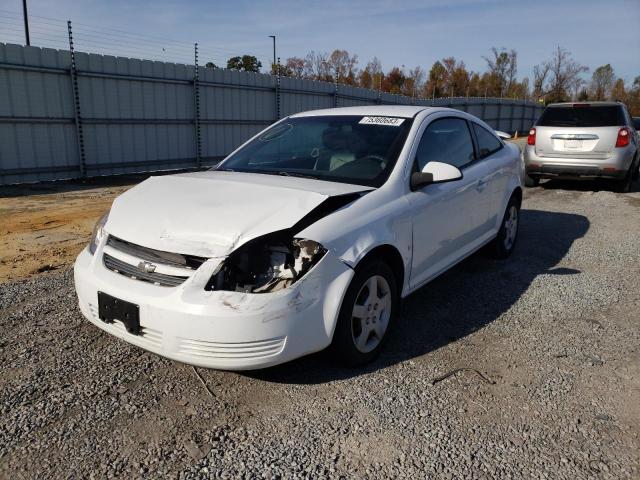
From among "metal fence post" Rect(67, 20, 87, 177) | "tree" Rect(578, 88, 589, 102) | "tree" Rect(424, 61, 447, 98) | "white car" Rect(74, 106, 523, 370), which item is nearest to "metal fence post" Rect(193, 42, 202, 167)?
"metal fence post" Rect(67, 20, 87, 177)

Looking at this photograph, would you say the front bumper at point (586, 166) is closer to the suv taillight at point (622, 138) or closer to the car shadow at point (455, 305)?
the suv taillight at point (622, 138)

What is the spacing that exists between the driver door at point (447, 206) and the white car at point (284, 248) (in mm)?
18

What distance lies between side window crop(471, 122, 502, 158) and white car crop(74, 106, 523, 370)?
99cm

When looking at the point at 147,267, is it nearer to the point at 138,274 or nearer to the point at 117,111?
the point at 138,274

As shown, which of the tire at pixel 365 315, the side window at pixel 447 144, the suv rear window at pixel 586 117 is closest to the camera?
the tire at pixel 365 315

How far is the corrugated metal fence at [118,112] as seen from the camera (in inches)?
397

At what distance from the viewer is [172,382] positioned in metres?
2.97

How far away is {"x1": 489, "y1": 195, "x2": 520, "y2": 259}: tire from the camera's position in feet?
17.9

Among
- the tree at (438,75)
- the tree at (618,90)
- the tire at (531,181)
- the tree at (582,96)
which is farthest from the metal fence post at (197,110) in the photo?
the tree at (618,90)

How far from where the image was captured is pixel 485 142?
5.13 meters

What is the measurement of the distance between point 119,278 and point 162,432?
85cm

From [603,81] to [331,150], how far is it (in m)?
86.7

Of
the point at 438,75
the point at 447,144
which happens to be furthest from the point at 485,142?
the point at 438,75

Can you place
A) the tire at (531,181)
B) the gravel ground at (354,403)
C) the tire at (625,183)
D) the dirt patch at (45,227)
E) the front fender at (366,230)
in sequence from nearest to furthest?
the gravel ground at (354,403) < the front fender at (366,230) < the dirt patch at (45,227) < the tire at (625,183) < the tire at (531,181)
